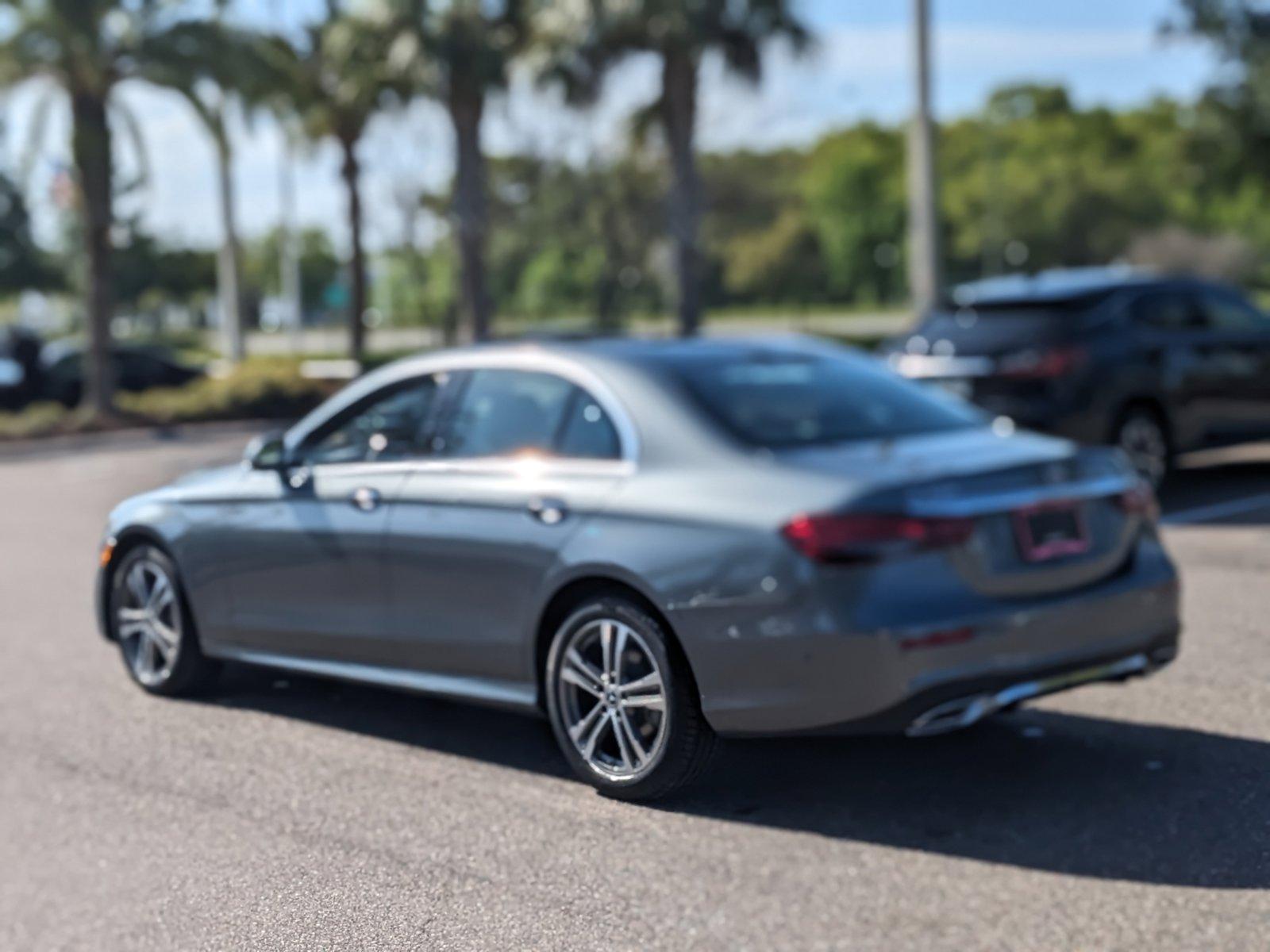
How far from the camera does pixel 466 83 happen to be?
35.2m

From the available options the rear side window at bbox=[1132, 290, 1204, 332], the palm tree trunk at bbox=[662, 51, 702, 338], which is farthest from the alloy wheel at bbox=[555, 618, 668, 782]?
the palm tree trunk at bbox=[662, 51, 702, 338]

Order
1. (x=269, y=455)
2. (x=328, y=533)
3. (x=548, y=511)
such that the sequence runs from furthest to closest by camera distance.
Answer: (x=269, y=455)
(x=328, y=533)
(x=548, y=511)

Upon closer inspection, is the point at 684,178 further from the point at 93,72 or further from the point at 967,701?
the point at 967,701

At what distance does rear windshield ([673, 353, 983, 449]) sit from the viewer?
600cm

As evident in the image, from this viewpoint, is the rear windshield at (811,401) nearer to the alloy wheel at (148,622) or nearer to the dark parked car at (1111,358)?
the alloy wheel at (148,622)

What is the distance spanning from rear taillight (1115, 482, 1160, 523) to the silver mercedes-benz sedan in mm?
11

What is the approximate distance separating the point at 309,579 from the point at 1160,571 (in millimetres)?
2986

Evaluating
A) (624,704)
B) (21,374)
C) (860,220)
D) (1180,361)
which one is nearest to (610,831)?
(624,704)

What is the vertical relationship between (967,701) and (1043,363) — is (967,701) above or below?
below

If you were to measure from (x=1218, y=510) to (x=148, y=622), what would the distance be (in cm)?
784

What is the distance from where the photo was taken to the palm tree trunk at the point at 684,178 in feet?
112

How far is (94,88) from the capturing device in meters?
28.3

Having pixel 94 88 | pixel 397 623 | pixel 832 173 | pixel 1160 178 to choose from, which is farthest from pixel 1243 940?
pixel 832 173

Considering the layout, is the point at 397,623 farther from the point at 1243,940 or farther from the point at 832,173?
the point at 832,173
